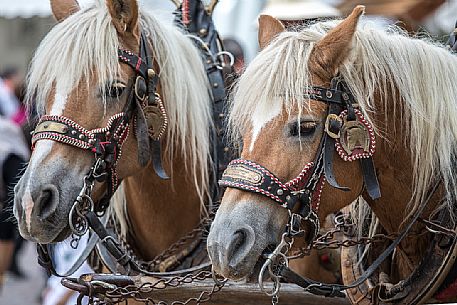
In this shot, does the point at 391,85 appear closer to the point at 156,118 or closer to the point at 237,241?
the point at 237,241

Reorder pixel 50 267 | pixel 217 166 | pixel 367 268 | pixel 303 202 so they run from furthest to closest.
Answer: pixel 217 166 → pixel 50 267 → pixel 367 268 → pixel 303 202

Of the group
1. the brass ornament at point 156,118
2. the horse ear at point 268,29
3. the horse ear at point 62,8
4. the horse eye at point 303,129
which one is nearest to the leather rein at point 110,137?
the brass ornament at point 156,118

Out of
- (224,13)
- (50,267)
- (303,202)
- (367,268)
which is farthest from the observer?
(224,13)

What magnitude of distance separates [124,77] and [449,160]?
3.27ft

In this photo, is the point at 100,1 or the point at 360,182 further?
the point at 100,1

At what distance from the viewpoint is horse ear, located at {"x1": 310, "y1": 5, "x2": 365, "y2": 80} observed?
2.28m

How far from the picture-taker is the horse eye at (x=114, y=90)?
9.05 ft

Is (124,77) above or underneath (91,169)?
above

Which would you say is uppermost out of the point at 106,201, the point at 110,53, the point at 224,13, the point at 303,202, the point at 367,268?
the point at 110,53

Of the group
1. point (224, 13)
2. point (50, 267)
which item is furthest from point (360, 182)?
point (224, 13)

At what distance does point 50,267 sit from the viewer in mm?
2822

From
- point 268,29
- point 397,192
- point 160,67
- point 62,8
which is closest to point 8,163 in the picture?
point 62,8

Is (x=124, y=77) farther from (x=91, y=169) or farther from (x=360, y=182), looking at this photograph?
(x=360, y=182)

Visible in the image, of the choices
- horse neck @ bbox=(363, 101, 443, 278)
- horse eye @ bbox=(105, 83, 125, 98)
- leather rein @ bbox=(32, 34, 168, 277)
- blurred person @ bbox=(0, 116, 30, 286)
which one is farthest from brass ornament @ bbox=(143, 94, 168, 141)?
blurred person @ bbox=(0, 116, 30, 286)
